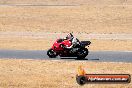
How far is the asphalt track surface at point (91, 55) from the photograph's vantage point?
29047 mm

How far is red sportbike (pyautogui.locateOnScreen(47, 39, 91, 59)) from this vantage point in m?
29.1

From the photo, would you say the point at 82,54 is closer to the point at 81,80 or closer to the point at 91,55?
the point at 91,55

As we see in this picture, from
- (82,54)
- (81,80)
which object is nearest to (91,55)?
(82,54)

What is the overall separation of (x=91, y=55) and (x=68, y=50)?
2.38 m

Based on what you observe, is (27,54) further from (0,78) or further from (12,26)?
(12,26)

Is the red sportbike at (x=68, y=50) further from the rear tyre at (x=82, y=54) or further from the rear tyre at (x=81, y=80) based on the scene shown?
the rear tyre at (x=81, y=80)

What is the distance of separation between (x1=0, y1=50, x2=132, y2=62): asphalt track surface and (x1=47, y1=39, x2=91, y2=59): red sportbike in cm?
34

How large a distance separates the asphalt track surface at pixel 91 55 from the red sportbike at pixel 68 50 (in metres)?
0.34

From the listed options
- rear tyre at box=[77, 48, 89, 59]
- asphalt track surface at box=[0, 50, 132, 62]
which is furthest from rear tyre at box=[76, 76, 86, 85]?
rear tyre at box=[77, 48, 89, 59]

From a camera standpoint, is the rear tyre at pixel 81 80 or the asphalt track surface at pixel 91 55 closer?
the rear tyre at pixel 81 80

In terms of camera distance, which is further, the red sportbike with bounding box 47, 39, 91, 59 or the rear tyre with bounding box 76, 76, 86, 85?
the red sportbike with bounding box 47, 39, 91, 59

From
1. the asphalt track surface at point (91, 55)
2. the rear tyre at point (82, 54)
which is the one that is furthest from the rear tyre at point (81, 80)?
the rear tyre at point (82, 54)

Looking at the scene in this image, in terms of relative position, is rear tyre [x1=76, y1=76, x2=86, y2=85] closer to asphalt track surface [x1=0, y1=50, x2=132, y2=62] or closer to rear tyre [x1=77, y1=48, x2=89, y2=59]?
asphalt track surface [x1=0, y1=50, x2=132, y2=62]

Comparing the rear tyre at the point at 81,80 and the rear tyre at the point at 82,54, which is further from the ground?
the rear tyre at the point at 81,80
